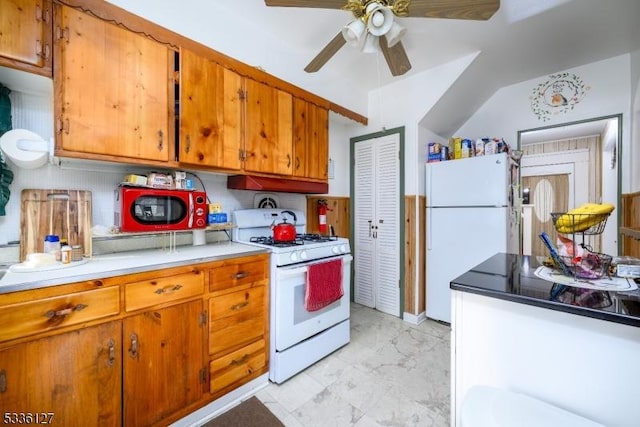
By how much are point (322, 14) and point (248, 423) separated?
2.77 m

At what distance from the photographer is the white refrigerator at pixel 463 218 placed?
2.41 metres

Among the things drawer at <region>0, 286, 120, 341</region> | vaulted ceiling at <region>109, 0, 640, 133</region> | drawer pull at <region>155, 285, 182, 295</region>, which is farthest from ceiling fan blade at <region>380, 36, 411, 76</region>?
drawer at <region>0, 286, 120, 341</region>

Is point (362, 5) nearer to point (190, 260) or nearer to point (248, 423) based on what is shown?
point (190, 260)

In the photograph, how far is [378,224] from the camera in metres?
3.09

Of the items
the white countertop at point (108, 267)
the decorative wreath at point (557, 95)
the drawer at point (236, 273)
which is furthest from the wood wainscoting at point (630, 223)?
the white countertop at point (108, 267)

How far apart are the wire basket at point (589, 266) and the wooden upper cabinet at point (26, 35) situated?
8.05ft

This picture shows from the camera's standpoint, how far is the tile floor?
1548mm

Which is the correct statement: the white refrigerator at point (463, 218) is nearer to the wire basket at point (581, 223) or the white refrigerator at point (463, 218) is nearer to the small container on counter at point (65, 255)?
the wire basket at point (581, 223)

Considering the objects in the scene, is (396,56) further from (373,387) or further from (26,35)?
(373,387)

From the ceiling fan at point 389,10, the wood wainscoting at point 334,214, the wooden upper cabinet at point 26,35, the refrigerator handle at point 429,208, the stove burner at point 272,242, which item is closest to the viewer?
the wooden upper cabinet at point 26,35

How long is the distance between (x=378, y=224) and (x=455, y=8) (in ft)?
6.81

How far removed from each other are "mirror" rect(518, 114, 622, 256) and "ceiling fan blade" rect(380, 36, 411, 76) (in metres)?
1.85

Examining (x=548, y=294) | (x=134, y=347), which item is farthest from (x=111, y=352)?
(x=548, y=294)

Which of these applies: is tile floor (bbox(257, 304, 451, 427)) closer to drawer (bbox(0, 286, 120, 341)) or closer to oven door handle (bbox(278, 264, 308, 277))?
oven door handle (bbox(278, 264, 308, 277))
